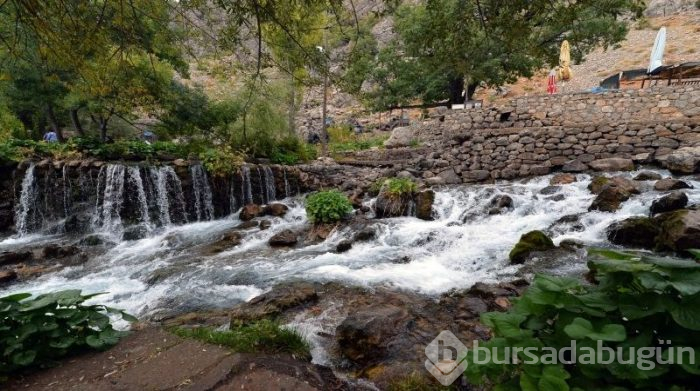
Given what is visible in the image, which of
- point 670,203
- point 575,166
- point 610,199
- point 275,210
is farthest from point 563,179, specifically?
point 275,210

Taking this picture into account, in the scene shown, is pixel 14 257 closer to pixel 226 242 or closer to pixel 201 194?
pixel 226 242

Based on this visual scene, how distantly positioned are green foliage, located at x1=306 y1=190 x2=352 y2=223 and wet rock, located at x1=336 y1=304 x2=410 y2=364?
5.03 meters

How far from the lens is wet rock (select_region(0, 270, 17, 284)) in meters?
5.99

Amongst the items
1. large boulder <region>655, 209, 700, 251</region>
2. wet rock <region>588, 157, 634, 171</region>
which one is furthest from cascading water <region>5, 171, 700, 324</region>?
wet rock <region>588, 157, 634, 171</region>

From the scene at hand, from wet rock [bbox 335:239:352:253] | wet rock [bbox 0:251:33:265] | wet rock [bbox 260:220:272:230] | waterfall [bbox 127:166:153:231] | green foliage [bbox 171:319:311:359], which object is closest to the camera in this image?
green foliage [bbox 171:319:311:359]

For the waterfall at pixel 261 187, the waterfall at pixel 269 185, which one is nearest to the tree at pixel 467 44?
the waterfall at pixel 269 185

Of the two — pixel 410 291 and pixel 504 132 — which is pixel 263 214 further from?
pixel 504 132

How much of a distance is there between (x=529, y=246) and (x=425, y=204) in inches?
120

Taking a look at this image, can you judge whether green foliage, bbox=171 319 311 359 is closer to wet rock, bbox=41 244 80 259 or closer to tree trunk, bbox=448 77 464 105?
wet rock, bbox=41 244 80 259

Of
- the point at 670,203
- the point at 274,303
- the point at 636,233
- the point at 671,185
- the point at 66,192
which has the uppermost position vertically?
the point at 66,192

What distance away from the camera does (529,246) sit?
18.2ft

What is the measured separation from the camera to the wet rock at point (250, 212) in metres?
9.89

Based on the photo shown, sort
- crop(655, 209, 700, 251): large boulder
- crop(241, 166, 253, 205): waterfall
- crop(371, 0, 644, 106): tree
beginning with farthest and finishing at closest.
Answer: crop(241, 166, 253, 205): waterfall < crop(655, 209, 700, 251): large boulder < crop(371, 0, 644, 106): tree

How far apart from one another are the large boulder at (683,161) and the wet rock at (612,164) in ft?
2.34
